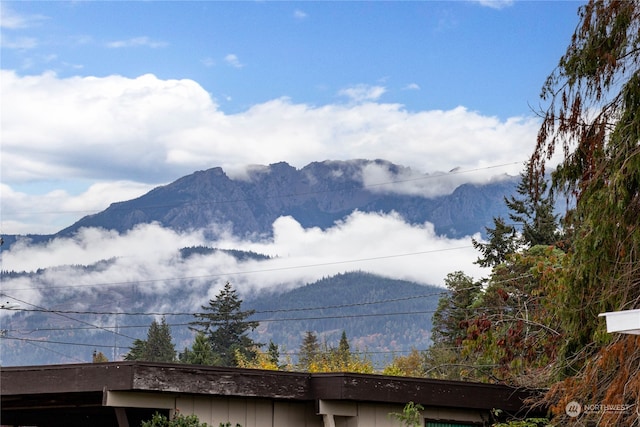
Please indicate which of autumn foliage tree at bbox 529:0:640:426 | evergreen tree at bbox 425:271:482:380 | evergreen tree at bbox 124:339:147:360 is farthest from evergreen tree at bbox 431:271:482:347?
evergreen tree at bbox 124:339:147:360

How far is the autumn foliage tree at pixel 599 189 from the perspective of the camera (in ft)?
40.0

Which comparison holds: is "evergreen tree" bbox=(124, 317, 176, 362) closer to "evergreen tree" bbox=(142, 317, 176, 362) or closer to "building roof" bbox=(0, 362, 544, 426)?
"evergreen tree" bbox=(142, 317, 176, 362)

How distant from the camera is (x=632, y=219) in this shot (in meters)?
12.4

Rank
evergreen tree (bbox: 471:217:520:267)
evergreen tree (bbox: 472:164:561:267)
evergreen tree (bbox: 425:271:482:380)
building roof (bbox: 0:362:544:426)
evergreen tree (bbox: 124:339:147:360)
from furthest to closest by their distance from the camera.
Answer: evergreen tree (bbox: 124:339:147:360)
evergreen tree (bbox: 471:217:520:267)
evergreen tree (bbox: 472:164:561:267)
evergreen tree (bbox: 425:271:482:380)
building roof (bbox: 0:362:544:426)

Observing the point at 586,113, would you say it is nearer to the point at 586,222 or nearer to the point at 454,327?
the point at 586,222

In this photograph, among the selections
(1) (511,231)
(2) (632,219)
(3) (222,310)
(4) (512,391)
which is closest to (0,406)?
(4) (512,391)

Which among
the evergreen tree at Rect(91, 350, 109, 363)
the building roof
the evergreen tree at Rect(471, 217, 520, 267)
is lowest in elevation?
the building roof

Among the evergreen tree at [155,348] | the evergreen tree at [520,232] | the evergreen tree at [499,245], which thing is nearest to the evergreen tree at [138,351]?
the evergreen tree at [155,348]

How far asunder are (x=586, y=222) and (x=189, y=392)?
5.43 meters

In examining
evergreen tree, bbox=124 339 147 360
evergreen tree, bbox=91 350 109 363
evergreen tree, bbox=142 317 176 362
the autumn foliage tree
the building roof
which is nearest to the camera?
the building roof

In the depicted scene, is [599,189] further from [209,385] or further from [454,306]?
[454,306]

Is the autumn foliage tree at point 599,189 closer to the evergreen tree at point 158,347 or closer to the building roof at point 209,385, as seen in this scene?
the building roof at point 209,385

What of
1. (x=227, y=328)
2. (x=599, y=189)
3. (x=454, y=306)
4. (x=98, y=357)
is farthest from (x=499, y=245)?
(x=227, y=328)

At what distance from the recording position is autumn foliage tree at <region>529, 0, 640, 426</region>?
12203mm
